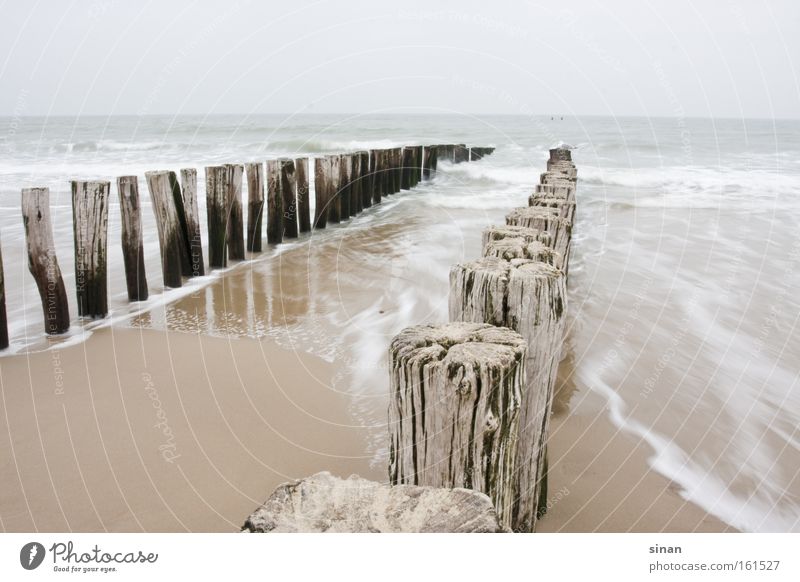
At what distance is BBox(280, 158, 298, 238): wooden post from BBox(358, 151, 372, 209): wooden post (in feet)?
8.53

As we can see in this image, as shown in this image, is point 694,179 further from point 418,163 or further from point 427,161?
point 418,163

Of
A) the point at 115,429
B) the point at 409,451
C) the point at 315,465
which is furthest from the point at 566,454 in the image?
the point at 115,429

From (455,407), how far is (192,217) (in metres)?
5.00

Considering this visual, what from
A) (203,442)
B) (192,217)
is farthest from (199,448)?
(192,217)

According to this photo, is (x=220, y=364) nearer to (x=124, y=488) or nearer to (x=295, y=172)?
(x=124, y=488)

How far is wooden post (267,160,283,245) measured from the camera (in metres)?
7.73

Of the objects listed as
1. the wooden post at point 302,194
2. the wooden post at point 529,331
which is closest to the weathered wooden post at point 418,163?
the wooden post at point 302,194

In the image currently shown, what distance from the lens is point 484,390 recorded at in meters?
1.89

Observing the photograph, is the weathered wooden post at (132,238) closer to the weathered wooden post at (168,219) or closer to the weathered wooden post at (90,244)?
the weathered wooden post at (90,244)
